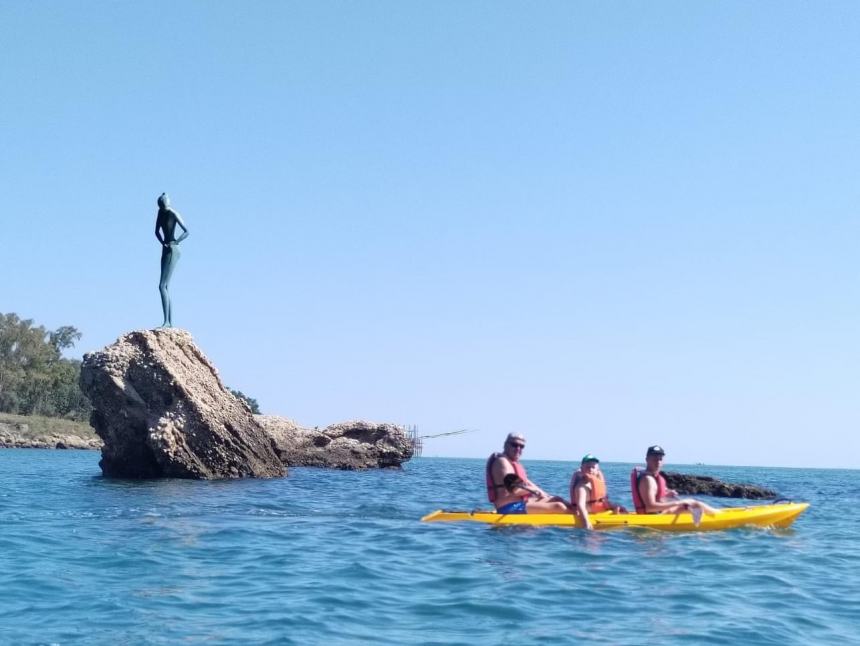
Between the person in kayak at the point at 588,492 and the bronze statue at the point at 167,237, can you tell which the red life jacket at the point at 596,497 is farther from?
the bronze statue at the point at 167,237

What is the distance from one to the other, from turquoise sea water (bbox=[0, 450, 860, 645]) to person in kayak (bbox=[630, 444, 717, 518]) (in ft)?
2.02

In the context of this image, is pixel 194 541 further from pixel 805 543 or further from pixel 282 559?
pixel 805 543

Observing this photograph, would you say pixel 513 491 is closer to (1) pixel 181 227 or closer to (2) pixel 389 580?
(2) pixel 389 580

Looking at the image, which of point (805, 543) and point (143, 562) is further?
point (805, 543)

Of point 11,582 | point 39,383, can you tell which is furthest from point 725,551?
point 39,383

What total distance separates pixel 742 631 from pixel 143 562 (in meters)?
6.57

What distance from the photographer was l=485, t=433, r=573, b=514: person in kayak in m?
14.5

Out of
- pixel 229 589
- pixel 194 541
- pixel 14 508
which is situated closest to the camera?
pixel 229 589

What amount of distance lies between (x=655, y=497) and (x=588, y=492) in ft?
3.65

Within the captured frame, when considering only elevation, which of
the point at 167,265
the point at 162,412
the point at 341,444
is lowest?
the point at 341,444

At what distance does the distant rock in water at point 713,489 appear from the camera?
2895 centimetres

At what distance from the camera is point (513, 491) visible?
14.5m

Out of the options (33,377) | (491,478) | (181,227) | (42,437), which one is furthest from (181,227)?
(33,377)

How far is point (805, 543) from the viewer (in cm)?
1445
